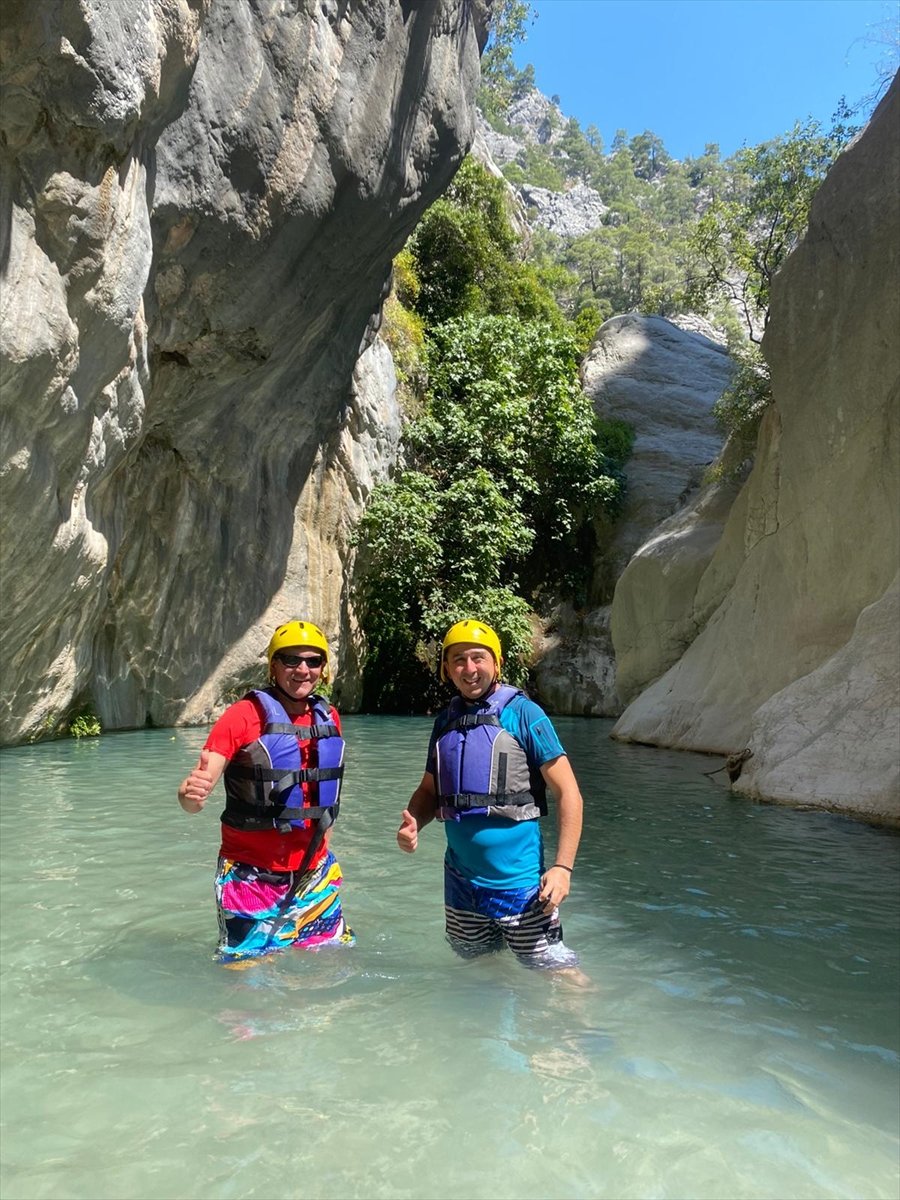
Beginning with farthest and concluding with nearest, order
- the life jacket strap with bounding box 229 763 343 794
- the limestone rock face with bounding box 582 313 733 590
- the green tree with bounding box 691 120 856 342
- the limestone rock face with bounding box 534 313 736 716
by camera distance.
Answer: the limestone rock face with bounding box 582 313 733 590 < the green tree with bounding box 691 120 856 342 < the limestone rock face with bounding box 534 313 736 716 < the life jacket strap with bounding box 229 763 343 794

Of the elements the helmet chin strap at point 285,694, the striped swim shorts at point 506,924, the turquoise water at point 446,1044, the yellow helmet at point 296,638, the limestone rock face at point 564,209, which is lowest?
the turquoise water at point 446,1044

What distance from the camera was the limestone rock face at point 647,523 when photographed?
16266mm

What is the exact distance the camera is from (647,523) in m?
24.9

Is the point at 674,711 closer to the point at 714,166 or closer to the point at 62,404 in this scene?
the point at 62,404

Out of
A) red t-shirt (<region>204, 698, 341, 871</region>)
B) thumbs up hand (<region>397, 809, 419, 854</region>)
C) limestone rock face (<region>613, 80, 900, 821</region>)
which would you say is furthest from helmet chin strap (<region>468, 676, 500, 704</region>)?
limestone rock face (<region>613, 80, 900, 821</region>)

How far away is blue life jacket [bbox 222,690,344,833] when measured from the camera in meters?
3.97

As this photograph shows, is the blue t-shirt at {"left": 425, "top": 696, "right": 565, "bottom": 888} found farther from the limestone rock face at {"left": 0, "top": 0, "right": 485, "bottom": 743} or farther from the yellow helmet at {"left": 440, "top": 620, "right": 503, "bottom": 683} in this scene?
the limestone rock face at {"left": 0, "top": 0, "right": 485, "bottom": 743}

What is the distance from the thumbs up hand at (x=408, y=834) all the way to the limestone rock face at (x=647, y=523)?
483 inches

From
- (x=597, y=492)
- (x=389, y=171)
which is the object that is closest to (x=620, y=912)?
(x=389, y=171)

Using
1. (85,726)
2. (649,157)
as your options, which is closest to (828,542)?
(85,726)

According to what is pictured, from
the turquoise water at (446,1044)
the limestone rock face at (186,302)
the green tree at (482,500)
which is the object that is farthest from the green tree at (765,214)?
the turquoise water at (446,1044)

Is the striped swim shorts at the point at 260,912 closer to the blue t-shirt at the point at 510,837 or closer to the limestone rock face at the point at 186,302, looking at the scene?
the blue t-shirt at the point at 510,837

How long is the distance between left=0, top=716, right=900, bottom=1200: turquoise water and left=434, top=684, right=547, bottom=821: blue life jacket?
730 millimetres

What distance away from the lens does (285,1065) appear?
3109 millimetres
